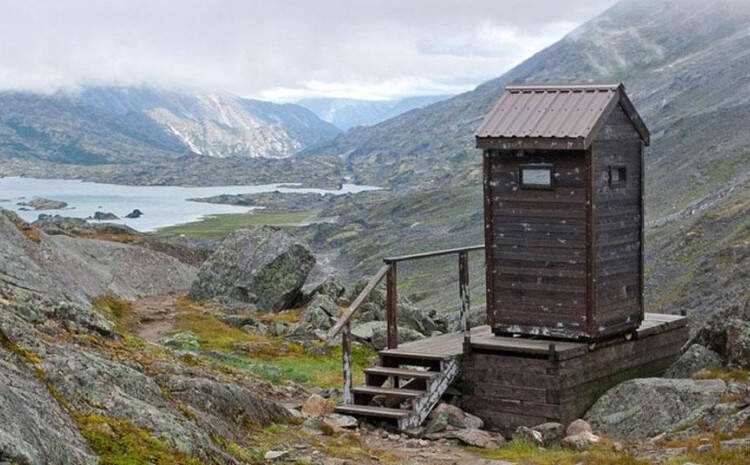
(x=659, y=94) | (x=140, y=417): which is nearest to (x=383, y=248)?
(x=659, y=94)

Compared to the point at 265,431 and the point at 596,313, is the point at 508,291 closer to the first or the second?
the point at 596,313

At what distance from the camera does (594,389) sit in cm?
2036

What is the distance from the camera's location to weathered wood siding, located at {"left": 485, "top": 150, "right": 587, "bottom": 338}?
19.9 m

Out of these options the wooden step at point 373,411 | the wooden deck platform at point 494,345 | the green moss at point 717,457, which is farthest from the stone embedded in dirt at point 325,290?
the green moss at point 717,457

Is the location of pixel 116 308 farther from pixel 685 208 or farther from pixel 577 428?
pixel 685 208

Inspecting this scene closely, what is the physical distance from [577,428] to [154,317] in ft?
53.7

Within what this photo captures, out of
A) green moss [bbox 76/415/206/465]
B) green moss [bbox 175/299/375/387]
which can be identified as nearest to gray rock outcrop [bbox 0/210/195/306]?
green moss [bbox 175/299/375/387]

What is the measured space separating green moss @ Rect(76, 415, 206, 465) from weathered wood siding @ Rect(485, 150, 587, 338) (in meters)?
10.9

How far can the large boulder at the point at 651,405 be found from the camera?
59.3 ft

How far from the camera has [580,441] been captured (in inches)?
688

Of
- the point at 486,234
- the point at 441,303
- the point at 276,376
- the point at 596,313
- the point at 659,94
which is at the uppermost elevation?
the point at 659,94

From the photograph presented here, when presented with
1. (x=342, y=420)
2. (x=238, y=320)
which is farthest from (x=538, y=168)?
(x=238, y=320)

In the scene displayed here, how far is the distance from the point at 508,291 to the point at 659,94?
185613 mm

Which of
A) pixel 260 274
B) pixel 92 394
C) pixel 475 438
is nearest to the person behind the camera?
pixel 92 394
